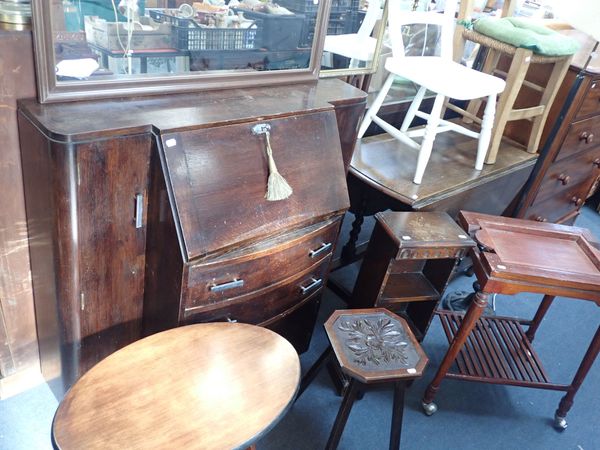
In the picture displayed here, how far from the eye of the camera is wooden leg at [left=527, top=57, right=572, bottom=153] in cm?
200

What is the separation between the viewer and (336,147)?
1341 mm

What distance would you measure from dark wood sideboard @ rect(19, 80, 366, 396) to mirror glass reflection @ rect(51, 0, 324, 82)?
7cm

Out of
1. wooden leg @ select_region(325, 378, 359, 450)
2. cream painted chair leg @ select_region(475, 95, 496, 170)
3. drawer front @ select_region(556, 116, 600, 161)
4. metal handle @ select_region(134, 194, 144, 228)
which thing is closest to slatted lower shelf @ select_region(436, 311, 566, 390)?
wooden leg @ select_region(325, 378, 359, 450)

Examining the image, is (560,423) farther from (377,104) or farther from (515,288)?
(377,104)

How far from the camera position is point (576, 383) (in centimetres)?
161

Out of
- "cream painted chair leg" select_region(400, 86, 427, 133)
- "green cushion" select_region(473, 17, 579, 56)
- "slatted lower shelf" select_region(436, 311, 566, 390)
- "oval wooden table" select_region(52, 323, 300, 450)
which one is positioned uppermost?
"green cushion" select_region(473, 17, 579, 56)

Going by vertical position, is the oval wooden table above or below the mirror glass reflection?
below

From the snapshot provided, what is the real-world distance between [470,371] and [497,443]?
23cm

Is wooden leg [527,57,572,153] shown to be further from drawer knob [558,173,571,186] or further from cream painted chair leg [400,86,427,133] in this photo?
cream painted chair leg [400,86,427,133]

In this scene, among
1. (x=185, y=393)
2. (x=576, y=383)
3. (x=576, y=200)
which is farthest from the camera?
(x=576, y=200)

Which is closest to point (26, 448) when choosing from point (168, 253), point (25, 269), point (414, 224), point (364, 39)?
point (25, 269)

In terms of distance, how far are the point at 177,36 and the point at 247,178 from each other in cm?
37

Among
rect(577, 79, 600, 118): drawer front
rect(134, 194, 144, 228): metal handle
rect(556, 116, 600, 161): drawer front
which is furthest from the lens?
rect(556, 116, 600, 161): drawer front

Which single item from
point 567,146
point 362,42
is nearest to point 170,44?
point 362,42
